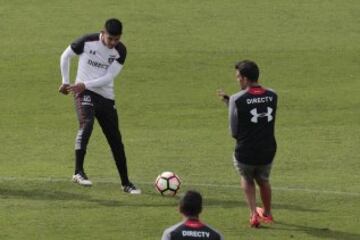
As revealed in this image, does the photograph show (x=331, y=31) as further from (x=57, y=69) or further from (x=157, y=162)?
(x=157, y=162)

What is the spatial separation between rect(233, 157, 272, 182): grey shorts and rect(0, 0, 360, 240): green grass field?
67cm

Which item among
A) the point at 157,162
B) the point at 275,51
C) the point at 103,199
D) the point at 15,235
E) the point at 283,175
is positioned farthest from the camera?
the point at 275,51

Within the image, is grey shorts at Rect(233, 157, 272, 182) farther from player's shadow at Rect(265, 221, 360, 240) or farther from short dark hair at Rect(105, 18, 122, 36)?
short dark hair at Rect(105, 18, 122, 36)

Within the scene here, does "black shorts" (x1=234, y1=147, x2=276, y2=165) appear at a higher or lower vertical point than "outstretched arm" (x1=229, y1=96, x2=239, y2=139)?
lower

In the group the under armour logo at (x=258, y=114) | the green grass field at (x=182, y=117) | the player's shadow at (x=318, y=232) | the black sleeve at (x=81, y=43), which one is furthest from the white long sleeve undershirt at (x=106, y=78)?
the player's shadow at (x=318, y=232)

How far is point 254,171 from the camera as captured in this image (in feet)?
47.8

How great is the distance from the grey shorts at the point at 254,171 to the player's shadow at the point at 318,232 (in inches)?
27.6

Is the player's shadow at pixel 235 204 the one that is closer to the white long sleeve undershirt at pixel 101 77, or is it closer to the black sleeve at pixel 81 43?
the white long sleeve undershirt at pixel 101 77

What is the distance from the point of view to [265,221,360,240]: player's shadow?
1428 centimetres

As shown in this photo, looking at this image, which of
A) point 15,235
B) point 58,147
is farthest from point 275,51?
point 15,235

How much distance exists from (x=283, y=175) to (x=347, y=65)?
1243cm

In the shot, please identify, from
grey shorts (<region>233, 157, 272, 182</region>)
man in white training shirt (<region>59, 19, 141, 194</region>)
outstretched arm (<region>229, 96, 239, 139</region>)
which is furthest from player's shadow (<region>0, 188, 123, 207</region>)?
outstretched arm (<region>229, 96, 239, 139</region>)

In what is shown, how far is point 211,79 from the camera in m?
29.1

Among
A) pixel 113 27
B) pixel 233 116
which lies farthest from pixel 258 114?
pixel 113 27
